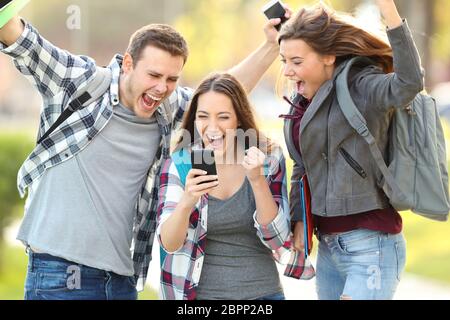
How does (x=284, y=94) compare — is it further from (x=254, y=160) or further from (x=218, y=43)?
(x=218, y=43)

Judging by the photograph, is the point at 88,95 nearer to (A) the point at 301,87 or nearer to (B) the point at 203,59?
(A) the point at 301,87

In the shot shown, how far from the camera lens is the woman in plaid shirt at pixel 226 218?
347 cm

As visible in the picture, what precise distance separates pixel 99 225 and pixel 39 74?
766mm

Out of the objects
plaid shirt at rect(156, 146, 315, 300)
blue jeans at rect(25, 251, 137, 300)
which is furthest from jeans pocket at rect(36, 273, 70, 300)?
plaid shirt at rect(156, 146, 315, 300)

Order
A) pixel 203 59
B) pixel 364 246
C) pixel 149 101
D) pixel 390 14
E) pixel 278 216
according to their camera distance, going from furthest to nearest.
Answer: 1. pixel 203 59
2. pixel 149 101
3. pixel 278 216
4. pixel 364 246
5. pixel 390 14

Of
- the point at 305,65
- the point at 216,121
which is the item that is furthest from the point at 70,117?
the point at 305,65

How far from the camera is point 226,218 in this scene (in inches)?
139

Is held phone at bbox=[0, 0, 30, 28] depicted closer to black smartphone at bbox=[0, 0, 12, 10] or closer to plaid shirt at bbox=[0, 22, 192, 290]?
black smartphone at bbox=[0, 0, 12, 10]

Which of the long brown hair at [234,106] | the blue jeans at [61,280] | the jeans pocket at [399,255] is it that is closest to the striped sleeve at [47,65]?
the long brown hair at [234,106]

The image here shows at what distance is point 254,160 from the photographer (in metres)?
3.41

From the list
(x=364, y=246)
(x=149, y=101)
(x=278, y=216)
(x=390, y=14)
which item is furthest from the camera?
(x=149, y=101)

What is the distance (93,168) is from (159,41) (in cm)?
69

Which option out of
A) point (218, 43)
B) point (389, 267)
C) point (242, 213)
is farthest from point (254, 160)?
point (218, 43)

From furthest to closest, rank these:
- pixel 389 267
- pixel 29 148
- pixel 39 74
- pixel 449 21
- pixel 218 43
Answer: pixel 218 43
pixel 449 21
pixel 29 148
pixel 39 74
pixel 389 267
